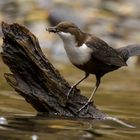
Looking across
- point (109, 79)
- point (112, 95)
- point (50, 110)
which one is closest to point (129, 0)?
point (109, 79)

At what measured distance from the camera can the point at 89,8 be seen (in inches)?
758

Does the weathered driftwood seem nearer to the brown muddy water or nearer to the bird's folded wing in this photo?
the brown muddy water

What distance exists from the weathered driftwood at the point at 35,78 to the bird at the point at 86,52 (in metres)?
0.09

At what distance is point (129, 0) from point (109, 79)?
30.6 feet

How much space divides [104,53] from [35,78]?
877 mm

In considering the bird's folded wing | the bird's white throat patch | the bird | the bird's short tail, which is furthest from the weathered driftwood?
the bird's short tail

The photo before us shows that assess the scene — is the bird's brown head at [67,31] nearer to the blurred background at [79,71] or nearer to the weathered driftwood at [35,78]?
the weathered driftwood at [35,78]

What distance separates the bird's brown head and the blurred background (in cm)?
76

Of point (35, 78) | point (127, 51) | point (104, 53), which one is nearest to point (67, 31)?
point (35, 78)

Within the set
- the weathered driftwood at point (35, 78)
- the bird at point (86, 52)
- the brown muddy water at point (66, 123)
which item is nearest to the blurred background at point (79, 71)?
the brown muddy water at point (66, 123)

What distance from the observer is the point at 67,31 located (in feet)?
20.4

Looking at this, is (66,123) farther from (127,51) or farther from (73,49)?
(127,51)

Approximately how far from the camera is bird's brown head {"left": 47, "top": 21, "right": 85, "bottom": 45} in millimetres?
6172

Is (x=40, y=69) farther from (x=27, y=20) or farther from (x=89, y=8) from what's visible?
(x=89, y=8)
